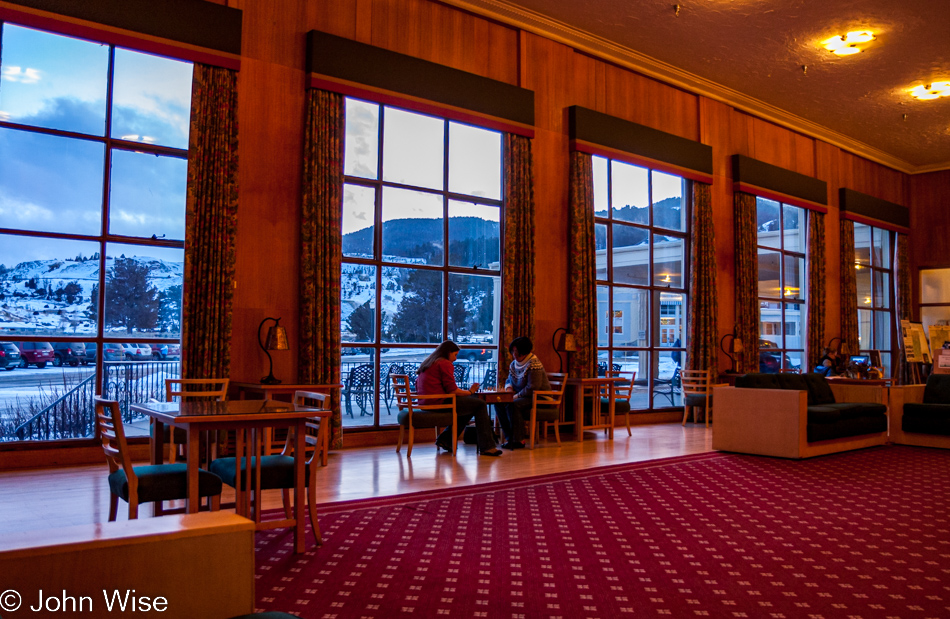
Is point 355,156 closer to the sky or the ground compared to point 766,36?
closer to the ground

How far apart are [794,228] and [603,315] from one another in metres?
5.95

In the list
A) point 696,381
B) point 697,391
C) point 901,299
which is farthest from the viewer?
point 901,299

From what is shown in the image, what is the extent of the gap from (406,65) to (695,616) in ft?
23.6

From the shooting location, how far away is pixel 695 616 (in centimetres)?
309

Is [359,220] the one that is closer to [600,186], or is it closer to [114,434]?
[600,186]

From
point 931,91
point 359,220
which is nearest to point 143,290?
point 359,220

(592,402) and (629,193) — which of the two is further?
(629,193)

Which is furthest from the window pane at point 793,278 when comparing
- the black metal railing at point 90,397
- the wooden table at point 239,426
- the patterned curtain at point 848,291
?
the wooden table at point 239,426

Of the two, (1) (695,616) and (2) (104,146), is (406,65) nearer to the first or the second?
(2) (104,146)

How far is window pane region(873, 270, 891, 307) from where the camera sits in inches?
653

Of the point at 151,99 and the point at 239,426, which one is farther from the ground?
the point at 151,99

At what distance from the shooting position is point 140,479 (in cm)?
371

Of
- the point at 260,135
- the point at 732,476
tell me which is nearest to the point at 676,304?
the point at 732,476

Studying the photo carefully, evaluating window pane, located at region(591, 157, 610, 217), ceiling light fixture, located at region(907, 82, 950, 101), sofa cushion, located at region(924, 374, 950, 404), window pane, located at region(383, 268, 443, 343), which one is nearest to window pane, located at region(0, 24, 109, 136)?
window pane, located at region(383, 268, 443, 343)
